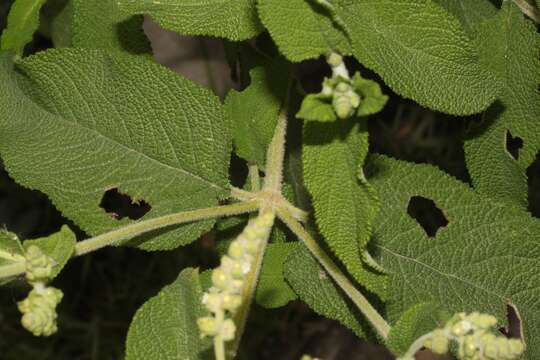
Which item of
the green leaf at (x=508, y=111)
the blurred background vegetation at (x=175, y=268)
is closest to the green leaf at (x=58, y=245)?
the green leaf at (x=508, y=111)

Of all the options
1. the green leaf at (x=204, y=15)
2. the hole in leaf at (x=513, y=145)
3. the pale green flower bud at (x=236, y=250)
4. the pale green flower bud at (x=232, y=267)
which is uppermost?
the green leaf at (x=204, y=15)

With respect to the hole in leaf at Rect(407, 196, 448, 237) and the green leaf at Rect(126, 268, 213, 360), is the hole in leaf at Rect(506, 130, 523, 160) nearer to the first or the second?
the hole in leaf at Rect(407, 196, 448, 237)

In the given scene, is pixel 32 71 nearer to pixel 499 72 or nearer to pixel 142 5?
pixel 142 5

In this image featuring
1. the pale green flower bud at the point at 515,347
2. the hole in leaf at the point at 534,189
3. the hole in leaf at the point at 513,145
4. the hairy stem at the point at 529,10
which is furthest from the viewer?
the hole in leaf at the point at 534,189

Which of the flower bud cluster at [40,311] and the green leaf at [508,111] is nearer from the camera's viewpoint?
the flower bud cluster at [40,311]

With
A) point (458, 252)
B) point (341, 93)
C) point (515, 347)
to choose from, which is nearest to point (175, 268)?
point (458, 252)

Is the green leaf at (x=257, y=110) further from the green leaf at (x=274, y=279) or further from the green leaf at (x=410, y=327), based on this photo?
the green leaf at (x=410, y=327)

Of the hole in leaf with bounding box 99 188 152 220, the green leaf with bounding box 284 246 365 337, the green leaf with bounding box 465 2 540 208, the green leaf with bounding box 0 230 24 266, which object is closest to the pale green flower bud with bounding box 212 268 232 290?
the green leaf with bounding box 0 230 24 266
